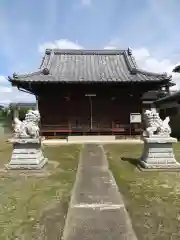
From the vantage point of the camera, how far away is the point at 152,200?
4.95 meters

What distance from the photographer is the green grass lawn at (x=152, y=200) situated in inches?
144

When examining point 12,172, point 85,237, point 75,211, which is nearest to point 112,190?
point 75,211

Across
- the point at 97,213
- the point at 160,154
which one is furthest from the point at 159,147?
the point at 97,213

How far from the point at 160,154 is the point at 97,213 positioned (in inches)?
167

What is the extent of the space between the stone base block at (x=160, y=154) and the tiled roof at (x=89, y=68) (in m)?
8.64

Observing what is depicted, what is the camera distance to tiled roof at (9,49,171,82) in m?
16.3

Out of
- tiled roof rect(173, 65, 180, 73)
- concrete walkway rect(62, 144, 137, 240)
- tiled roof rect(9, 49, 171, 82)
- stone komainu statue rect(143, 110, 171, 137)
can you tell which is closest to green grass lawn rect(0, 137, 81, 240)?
concrete walkway rect(62, 144, 137, 240)

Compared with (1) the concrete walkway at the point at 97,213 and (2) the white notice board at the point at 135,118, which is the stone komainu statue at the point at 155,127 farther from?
(2) the white notice board at the point at 135,118

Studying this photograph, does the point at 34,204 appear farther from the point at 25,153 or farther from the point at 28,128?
the point at 28,128

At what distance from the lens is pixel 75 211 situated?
170 inches

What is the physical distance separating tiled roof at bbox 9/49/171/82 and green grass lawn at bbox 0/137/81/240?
9.93 m

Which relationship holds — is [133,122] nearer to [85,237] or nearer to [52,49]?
[52,49]

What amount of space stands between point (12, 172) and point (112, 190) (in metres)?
3.38

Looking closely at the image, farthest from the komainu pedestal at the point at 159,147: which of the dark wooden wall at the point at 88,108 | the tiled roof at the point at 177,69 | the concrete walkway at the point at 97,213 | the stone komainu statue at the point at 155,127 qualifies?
the tiled roof at the point at 177,69
